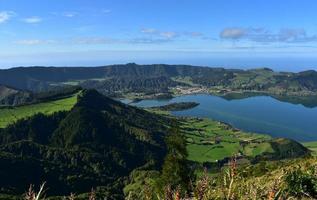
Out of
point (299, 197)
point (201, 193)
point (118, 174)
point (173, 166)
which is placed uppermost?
point (201, 193)

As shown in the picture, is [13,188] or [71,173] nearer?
[13,188]

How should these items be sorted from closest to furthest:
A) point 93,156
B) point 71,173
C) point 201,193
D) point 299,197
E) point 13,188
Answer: point 201,193
point 299,197
point 13,188
point 71,173
point 93,156

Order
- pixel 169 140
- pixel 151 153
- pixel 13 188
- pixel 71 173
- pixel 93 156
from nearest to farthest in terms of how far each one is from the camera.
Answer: pixel 169 140 → pixel 13 188 → pixel 71 173 → pixel 93 156 → pixel 151 153

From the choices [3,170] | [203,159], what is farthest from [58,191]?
[203,159]

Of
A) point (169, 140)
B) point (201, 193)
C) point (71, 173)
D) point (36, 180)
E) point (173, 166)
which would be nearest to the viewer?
point (201, 193)

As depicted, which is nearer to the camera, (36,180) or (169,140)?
(169,140)

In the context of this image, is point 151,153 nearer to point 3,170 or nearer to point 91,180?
point 91,180

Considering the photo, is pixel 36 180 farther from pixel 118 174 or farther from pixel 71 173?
pixel 118 174

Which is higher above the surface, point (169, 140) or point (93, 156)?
point (169, 140)

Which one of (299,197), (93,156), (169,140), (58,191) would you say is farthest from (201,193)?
(93,156)
